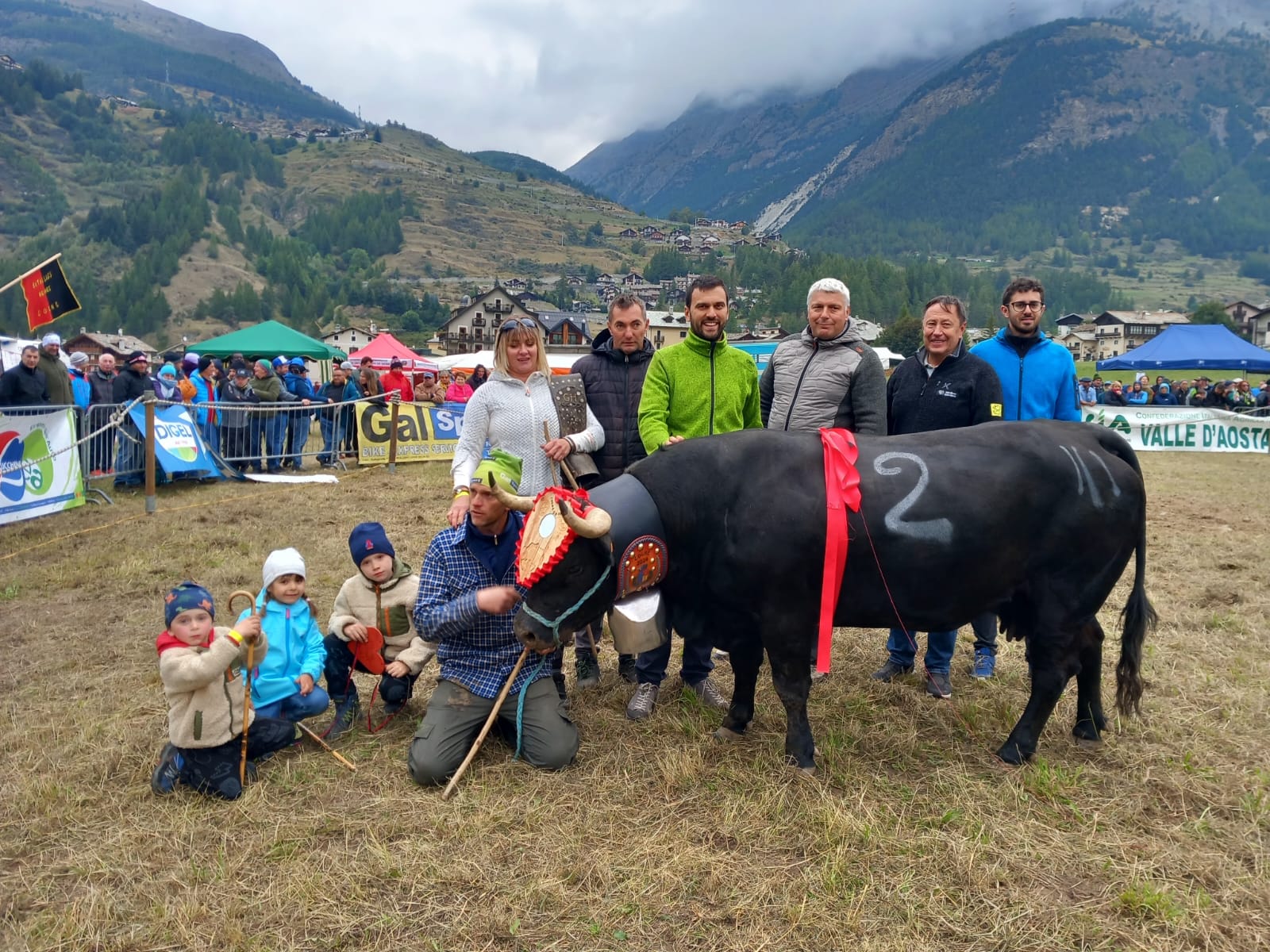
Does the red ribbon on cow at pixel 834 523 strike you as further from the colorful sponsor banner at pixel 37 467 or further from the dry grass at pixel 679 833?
the colorful sponsor banner at pixel 37 467

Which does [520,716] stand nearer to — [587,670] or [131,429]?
[587,670]

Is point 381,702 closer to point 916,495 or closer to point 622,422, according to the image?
point 622,422

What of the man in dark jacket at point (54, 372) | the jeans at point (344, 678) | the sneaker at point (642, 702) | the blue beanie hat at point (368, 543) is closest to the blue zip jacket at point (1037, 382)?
the sneaker at point (642, 702)

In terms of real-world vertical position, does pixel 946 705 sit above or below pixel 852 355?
below

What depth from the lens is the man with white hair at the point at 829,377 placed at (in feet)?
14.2

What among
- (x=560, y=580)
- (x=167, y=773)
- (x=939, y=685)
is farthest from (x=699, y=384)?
(x=167, y=773)

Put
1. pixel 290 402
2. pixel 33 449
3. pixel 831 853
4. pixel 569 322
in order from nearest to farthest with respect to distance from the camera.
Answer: pixel 831 853
pixel 33 449
pixel 290 402
pixel 569 322

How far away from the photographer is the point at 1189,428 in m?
19.2

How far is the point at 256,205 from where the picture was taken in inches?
5920

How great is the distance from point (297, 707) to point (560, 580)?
1652 mm

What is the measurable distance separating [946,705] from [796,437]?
1.97 m

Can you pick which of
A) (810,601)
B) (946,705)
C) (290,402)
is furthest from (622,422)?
(290,402)

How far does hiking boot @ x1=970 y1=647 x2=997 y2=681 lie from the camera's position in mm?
5117

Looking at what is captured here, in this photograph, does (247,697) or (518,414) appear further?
(518,414)
